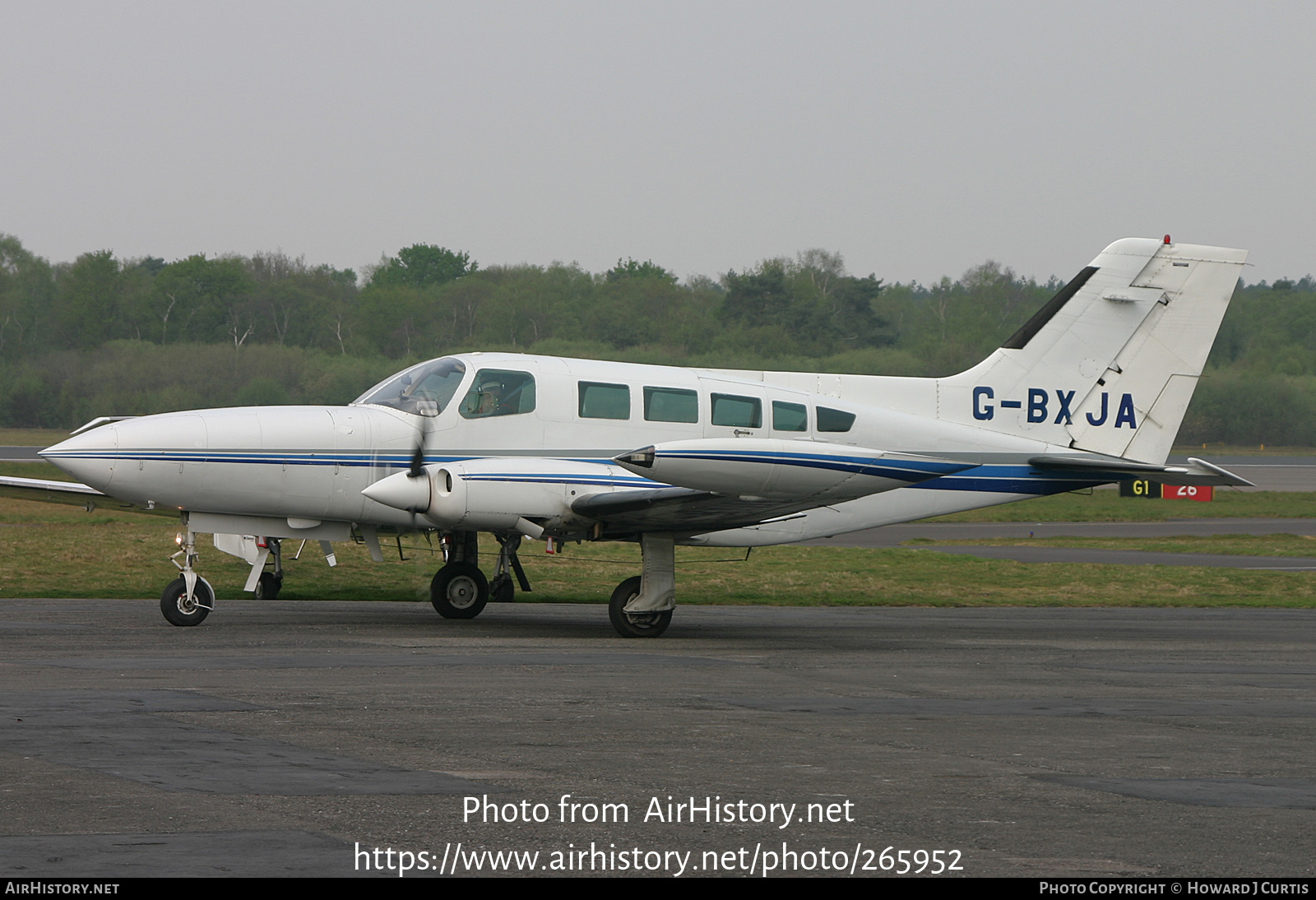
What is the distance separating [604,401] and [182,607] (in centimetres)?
531

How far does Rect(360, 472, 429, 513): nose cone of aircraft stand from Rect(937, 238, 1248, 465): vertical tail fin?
24.2 feet

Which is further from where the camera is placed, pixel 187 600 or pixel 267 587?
pixel 267 587

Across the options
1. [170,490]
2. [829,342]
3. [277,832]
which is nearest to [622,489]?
[170,490]

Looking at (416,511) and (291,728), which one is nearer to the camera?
(291,728)

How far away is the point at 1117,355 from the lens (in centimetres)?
1817

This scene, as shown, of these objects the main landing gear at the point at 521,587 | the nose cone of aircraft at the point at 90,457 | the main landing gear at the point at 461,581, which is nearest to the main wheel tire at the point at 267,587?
the main landing gear at the point at 521,587

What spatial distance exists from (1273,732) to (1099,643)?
6.11 m

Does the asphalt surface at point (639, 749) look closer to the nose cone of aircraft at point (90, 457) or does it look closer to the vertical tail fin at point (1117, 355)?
the nose cone of aircraft at point (90, 457)

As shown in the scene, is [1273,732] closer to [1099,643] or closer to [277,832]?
[1099,643]

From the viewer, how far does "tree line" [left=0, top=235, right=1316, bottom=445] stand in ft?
148

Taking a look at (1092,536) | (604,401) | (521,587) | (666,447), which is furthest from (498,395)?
(1092,536)

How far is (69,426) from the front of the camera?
4466 centimetres

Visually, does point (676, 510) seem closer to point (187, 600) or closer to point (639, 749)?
point (187, 600)

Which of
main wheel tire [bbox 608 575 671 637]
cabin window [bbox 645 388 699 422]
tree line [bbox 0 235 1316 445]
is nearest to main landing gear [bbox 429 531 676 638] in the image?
main wheel tire [bbox 608 575 671 637]
